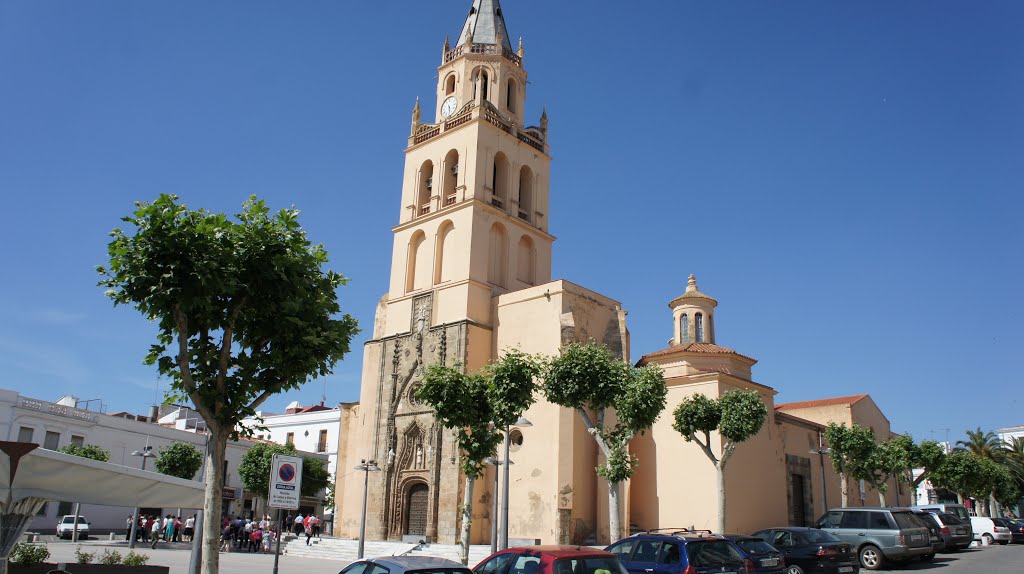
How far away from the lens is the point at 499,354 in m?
32.2

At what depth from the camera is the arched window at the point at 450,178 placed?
35.6 metres

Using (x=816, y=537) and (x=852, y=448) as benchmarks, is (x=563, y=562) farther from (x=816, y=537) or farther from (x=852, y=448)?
(x=852, y=448)

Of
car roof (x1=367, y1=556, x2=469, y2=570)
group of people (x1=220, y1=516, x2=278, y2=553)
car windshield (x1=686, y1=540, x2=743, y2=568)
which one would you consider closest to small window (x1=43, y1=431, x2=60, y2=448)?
group of people (x1=220, y1=516, x2=278, y2=553)

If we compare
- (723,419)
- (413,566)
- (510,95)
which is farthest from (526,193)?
(413,566)

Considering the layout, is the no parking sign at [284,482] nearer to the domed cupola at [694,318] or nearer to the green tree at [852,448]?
the green tree at [852,448]

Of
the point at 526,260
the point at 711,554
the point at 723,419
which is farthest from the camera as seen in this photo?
the point at 526,260

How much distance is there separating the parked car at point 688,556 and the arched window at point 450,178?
24.4 metres

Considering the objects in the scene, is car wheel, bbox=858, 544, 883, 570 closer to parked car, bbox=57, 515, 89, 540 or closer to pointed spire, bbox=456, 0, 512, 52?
pointed spire, bbox=456, 0, 512, 52

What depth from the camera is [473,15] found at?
132 feet

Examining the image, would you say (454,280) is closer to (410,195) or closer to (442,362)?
(442,362)

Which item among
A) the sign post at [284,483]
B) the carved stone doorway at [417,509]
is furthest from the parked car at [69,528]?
the sign post at [284,483]

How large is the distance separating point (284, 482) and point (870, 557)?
50.4ft

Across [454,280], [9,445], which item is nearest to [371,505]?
[454,280]

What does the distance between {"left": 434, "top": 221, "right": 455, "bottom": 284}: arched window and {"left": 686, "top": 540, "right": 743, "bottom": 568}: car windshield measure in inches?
897
